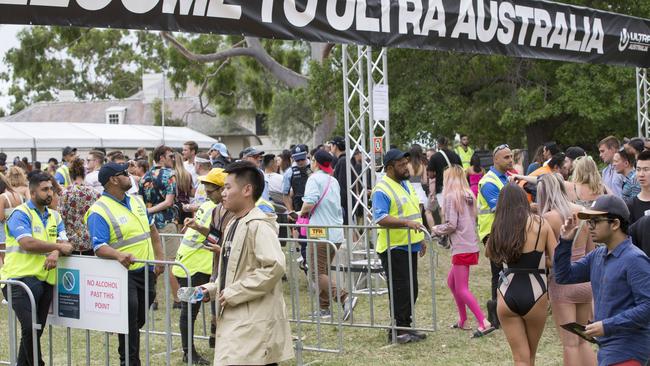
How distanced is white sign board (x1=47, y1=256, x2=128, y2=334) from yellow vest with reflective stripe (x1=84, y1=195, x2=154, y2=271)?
0.33m

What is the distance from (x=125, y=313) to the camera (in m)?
6.75

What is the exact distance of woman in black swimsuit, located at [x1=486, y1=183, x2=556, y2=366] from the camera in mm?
6363

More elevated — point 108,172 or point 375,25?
point 375,25

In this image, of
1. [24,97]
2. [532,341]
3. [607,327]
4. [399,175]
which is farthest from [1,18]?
[24,97]

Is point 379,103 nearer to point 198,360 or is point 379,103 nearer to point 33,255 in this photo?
point 198,360

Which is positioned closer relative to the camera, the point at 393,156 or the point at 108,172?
the point at 108,172

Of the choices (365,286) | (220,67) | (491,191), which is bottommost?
(365,286)

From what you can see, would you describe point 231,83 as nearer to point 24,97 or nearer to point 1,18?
point 1,18

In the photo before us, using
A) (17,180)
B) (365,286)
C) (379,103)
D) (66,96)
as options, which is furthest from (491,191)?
(66,96)

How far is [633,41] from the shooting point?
50.5 feet

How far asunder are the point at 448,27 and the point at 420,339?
4.29 m

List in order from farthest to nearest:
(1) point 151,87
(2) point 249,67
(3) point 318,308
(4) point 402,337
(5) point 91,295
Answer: (1) point 151,87 < (2) point 249,67 < (4) point 402,337 < (3) point 318,308 < (5) point 91,295

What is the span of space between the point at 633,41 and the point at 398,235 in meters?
8.31

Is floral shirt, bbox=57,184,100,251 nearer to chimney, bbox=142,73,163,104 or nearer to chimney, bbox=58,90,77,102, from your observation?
chimney, bbox=142,73,163,104
